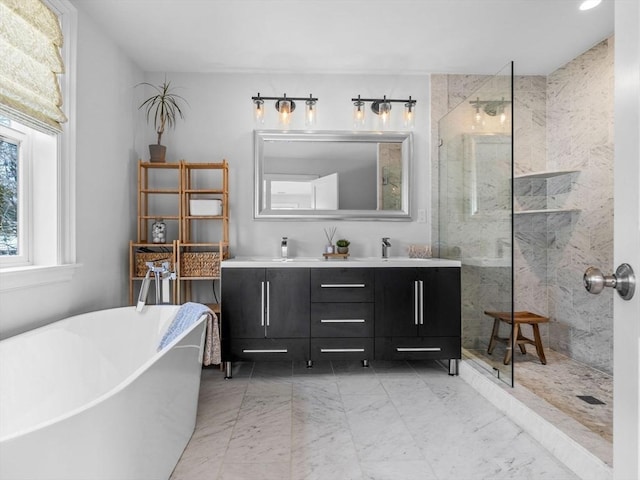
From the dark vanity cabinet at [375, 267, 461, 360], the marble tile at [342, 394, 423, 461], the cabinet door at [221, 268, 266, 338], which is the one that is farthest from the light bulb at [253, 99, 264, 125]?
the marble tile at [342, 394, 423, 461]

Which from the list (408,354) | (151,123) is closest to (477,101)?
(408,354)

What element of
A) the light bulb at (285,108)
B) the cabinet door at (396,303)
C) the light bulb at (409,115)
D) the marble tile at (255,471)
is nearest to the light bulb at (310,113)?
the light bulb at (285,108)

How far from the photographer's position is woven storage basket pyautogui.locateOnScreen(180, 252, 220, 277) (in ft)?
10.3

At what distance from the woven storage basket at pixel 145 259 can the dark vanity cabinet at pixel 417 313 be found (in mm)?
1591

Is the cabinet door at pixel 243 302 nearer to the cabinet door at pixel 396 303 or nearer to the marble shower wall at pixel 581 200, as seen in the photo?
the cabinet door at pixel 396 303

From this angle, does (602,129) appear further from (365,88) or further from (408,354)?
(408,354)

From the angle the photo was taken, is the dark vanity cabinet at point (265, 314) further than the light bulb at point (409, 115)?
No

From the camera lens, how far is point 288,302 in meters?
2.92

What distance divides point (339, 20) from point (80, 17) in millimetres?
1593

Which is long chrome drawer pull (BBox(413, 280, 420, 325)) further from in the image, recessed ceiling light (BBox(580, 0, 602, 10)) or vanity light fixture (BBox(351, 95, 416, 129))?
recessed ceiling light (BBox(580, 0, 602, 10))

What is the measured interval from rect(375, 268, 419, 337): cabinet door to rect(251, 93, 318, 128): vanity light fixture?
1454 millimetres

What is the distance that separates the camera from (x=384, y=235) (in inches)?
139

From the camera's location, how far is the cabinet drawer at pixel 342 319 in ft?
9.64

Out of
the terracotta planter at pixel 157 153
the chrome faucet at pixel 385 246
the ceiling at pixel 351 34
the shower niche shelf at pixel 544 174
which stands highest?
the ceiling at pixel 351 34
